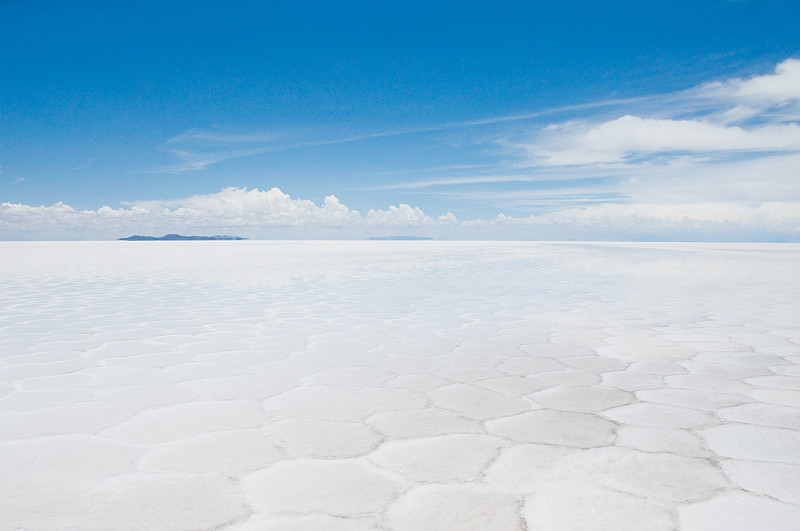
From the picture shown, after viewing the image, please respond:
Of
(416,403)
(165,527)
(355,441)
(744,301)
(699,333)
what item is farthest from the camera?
(744,301)

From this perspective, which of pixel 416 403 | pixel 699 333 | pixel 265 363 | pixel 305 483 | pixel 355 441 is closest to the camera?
pixel 305 483

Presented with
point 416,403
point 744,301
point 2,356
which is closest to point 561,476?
point 416,403

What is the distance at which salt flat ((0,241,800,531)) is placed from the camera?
1.46 metres

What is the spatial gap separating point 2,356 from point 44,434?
1.74 meters

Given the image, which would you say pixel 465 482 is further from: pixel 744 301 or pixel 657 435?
pixel 744 301

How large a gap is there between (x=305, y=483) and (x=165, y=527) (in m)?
0.38

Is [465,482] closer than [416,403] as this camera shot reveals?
Yes

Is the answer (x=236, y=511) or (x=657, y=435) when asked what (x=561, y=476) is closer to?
(x=657, y=435)

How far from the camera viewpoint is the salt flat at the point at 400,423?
1.46 metres

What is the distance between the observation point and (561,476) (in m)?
1.64

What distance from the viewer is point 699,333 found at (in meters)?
4.16

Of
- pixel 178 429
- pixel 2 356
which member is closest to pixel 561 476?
pixel 178 429

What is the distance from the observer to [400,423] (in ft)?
7.05

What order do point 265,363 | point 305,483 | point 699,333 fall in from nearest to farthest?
Result: point 305,483 < point 265,363 < point 699,333
